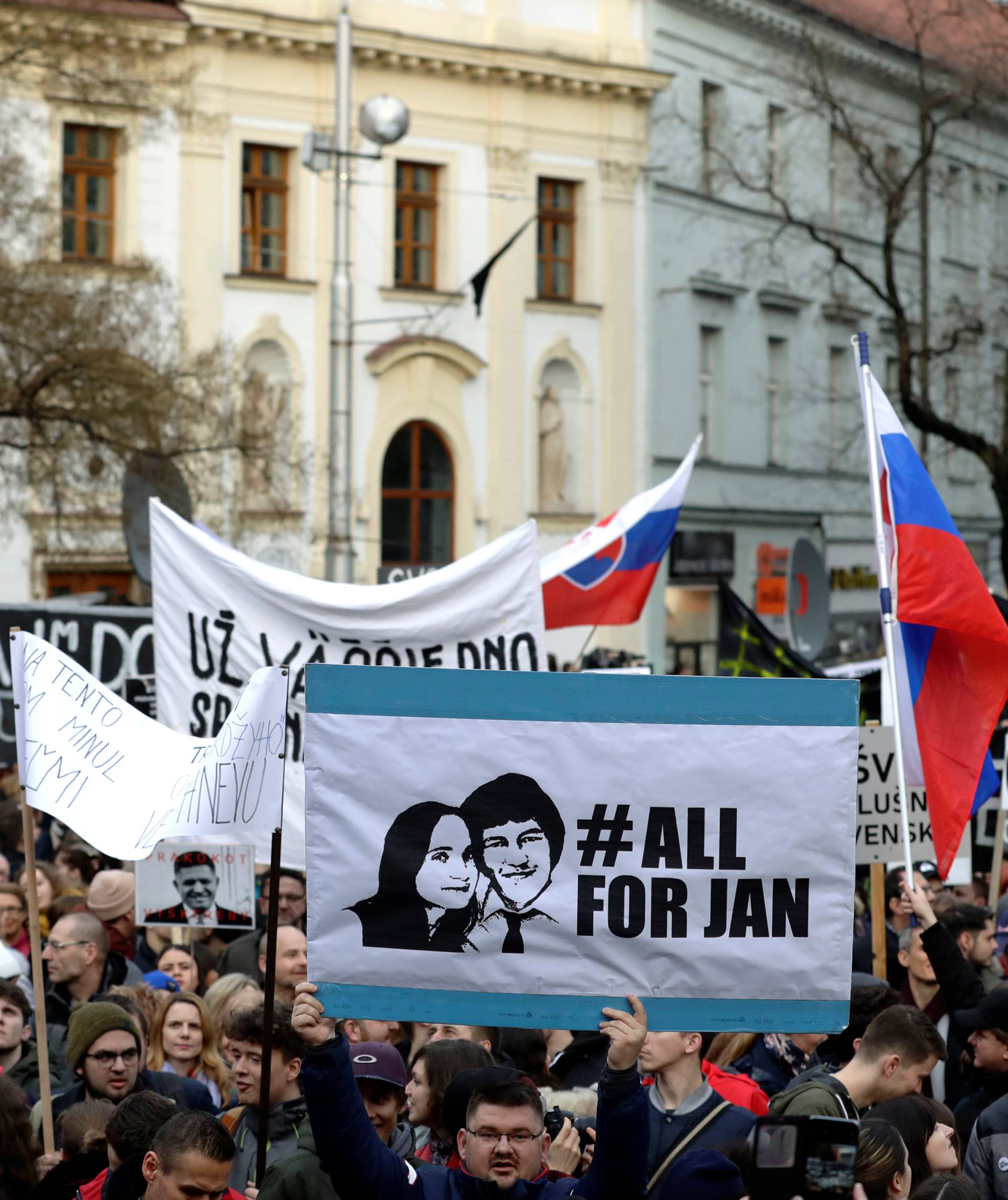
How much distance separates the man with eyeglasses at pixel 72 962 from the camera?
26.1ft

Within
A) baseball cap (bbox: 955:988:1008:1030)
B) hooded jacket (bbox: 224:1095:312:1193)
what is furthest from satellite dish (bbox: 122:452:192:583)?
hooded jacket (bbox: 224:1095:312:1193)

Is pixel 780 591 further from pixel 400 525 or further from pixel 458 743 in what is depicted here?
pixel 458 743

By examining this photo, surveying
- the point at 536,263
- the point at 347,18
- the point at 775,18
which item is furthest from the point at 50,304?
the point at 775,18

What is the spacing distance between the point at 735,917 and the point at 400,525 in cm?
2849

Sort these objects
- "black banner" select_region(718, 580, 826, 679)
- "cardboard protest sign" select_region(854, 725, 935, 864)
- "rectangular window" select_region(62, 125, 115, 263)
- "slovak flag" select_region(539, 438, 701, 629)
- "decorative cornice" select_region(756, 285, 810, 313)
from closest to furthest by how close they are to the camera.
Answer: "cardboard protest sign" select_region(854, 725, 935, 864) < "slovak flag" select_region(539, 438, 701, 629) < "black banner" select_region(718, 580, 826, 679) < "rectangular window" select_region(62, 125, 115, 263) < "decorative cornice" select_region(756, 285, 810, 313)

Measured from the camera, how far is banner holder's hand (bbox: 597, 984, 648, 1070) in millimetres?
4648

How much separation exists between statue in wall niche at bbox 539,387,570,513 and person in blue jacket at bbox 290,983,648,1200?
29.9 meters

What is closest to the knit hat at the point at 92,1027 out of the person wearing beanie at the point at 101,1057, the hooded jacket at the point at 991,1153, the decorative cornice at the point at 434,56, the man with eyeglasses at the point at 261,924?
the person wearing beanie at the point at 101,1057

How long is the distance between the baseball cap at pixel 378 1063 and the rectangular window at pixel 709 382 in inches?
1279

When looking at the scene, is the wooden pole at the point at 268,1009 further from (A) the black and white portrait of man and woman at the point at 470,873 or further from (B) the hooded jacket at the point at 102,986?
(B) the hooded jacket at the point at 102,986

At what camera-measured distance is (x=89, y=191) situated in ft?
98.6

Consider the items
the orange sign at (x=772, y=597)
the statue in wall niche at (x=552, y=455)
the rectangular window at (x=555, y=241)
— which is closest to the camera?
the orange sign at (x=772, y=597)

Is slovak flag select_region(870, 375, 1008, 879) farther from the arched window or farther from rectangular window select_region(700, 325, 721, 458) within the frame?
rectangular window select_region(700, 325, 721, 458)

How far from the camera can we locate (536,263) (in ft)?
114
